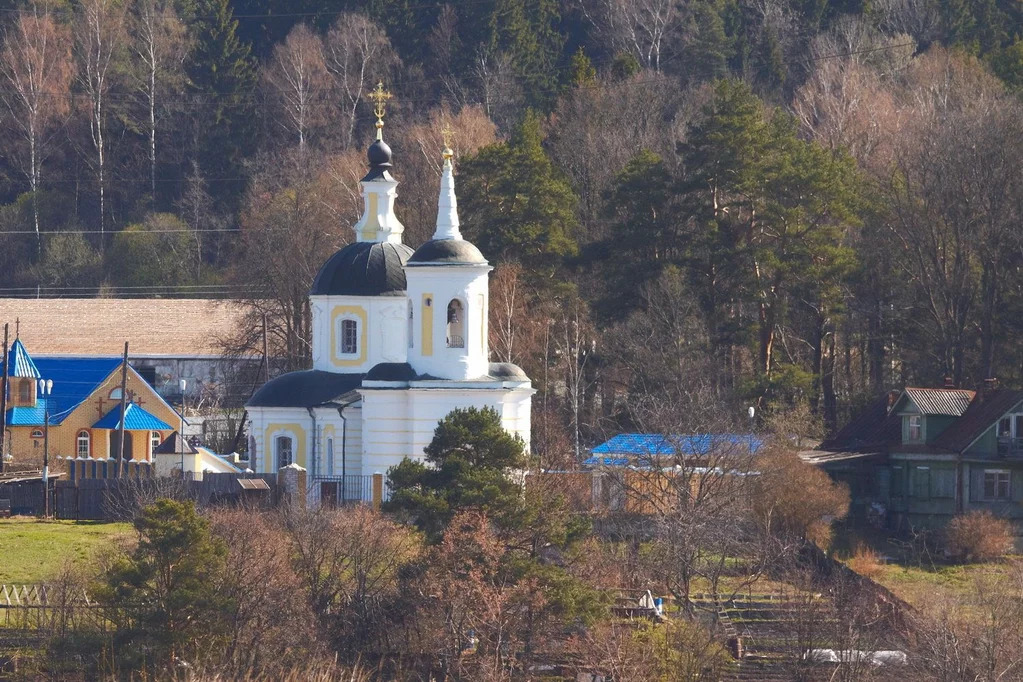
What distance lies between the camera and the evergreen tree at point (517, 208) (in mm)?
58281

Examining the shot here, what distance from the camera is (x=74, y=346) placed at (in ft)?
242

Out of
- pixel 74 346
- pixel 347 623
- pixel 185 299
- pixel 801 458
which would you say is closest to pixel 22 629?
pixel 347 623

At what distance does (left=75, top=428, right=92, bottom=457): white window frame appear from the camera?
60.5m

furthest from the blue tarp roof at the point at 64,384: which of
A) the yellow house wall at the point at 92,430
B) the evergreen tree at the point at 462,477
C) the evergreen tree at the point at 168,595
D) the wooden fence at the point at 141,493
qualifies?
the evergreen tree at the point at 168,595

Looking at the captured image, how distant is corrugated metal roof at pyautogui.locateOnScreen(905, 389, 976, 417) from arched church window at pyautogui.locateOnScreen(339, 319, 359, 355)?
1123 cm

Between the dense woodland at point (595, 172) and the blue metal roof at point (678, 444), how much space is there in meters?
2.12

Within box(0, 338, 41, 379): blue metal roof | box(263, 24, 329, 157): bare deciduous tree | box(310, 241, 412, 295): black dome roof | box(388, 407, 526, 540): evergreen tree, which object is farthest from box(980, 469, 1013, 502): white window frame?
box(263, 24, 329, 157): bare deciduous tree

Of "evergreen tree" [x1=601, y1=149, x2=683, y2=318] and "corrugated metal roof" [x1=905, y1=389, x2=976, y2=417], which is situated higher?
"evergreen tree" [x1=601, y1=149, x2=683, y2=318]

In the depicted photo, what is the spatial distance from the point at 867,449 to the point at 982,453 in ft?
10.7

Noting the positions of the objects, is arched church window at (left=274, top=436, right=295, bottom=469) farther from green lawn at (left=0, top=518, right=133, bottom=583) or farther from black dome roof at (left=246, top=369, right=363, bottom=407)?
green lawn at (left=0, top=518, right=133, bottom=583)

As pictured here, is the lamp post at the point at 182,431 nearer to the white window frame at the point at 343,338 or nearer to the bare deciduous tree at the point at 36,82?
the white window frame at the point at 343,338

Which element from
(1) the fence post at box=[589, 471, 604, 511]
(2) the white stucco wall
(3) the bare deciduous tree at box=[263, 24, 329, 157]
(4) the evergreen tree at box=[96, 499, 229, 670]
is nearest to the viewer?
(4) the evergreen tree at box=[96, 499, 229, 670]

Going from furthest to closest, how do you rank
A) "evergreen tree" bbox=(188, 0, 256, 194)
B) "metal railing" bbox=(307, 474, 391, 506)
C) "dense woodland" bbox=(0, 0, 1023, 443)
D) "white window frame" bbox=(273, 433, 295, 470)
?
"evergreen tree" bbox=(188, 0, 256, 194) < "dense woodland" bbox=(0, 0, 1023, 443) < "white window frame" bbox=(273, 433, 295, 470) < "metal railing" bbox=(307, 474, 391, 506)

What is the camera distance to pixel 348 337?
50750mm
